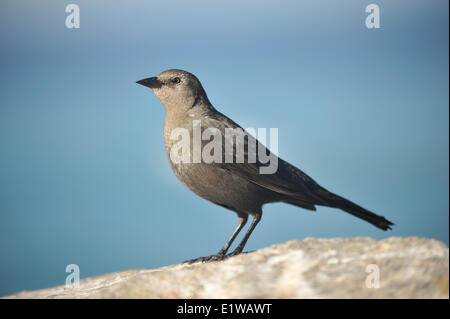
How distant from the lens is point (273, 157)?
523 cm

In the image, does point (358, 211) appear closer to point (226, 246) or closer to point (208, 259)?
point (226, 246)

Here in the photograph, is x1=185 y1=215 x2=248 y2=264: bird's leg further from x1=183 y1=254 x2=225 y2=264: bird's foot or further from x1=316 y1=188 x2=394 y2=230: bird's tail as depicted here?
x1=316 y1=188 x2=394 y2=230: bird's tail

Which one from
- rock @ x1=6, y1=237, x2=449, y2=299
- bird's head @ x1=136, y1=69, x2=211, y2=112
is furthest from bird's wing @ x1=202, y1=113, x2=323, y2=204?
rock @ x1=6, y1=237, x2=449, y2=299

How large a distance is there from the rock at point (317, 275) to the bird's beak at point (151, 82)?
2.03 meters

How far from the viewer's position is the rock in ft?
13.0

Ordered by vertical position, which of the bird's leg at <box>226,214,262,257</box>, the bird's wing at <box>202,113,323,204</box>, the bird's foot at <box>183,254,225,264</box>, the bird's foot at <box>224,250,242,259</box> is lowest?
the bird's foot at <box>183,254,225,264</box>

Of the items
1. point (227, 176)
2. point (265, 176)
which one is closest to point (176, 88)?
point (227, 176)

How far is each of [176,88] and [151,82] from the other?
29 cm

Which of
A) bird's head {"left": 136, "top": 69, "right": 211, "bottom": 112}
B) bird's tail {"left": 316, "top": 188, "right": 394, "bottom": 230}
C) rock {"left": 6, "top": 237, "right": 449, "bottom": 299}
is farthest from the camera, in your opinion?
bird's head {"left": 136, "top": 69, "right": 211, "bottom": 112}

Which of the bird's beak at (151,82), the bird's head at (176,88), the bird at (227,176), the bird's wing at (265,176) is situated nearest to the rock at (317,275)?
the bird at (227,176)

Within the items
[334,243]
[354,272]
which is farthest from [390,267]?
[334,243]

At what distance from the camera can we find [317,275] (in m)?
4.14

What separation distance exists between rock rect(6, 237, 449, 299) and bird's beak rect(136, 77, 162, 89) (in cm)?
203

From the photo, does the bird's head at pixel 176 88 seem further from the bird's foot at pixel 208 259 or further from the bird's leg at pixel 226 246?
the bird's foot at pixel 208 259
